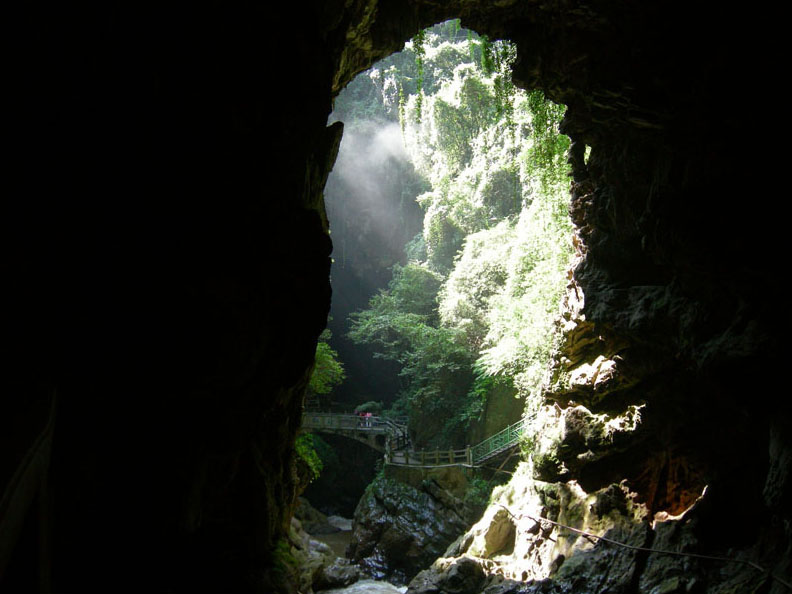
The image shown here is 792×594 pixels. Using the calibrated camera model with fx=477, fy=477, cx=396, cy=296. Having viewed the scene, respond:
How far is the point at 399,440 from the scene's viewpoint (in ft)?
61.9

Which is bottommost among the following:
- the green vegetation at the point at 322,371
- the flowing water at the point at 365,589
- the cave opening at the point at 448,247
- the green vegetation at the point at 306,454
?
the flowing water at the point at 365,589

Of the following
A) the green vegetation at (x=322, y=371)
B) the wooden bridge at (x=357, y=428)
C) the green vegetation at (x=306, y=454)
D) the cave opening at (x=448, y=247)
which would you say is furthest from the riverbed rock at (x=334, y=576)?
the wooden bridge at (x=357, y=428)

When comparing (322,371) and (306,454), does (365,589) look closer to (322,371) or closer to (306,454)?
(306,454)

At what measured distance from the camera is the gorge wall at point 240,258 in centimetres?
369

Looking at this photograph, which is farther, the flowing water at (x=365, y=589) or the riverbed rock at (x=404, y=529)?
the riverbed rock at (x=404, y=529)

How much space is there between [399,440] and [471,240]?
338 inches

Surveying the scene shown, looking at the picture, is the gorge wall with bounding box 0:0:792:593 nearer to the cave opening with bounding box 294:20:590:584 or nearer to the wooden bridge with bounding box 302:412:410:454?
the cave opening with bounding box 294:20:590:584

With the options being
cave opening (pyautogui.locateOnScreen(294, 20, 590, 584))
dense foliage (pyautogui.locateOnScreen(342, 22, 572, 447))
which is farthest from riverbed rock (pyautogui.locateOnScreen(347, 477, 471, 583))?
dense foliage (pyautogui.locateOnScreen(342, 22, 572, 447))

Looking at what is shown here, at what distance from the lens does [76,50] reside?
3.68 metres

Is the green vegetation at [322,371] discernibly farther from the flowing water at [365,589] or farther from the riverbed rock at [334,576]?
the flowing water at [365,589]

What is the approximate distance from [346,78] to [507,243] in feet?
36.4

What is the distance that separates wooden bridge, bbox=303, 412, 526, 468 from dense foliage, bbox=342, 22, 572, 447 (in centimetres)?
115

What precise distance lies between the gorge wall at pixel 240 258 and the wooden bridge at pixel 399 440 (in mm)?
6825

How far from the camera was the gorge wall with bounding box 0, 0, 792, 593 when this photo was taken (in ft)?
12.1
